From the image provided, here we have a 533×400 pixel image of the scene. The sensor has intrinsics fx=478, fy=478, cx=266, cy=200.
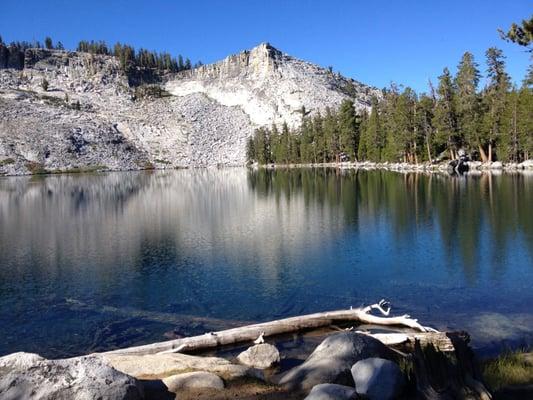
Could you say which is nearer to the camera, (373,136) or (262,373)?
(262,373)

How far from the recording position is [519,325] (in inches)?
642

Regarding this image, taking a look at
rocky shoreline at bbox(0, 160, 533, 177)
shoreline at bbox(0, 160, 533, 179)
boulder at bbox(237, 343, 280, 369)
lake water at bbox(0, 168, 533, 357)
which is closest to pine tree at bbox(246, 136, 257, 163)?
rocky shoreline at bbox(0, 160, 533, 177)

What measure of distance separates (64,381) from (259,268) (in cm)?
1733

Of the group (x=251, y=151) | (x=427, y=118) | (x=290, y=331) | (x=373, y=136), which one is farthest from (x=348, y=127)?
(x=290, y=331)

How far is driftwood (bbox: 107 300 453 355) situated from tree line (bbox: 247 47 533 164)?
7321 cm

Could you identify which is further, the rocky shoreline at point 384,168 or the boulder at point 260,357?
the rocky shoreline at point 384,168

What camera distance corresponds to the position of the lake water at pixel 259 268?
18.0 metres

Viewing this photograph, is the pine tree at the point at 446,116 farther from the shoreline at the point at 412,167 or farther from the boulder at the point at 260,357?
the boulder at the point at 260,357

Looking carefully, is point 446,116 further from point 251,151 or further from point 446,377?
point 251,151

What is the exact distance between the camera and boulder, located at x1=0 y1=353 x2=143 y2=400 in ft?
28.4

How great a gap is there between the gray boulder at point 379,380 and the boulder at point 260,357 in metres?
3.51

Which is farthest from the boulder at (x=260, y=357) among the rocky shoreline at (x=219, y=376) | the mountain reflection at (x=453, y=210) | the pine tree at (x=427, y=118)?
the pine tree at (x=427, y=118)

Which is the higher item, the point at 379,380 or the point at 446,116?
the point at 446,116

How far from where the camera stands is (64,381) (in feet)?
29.1
